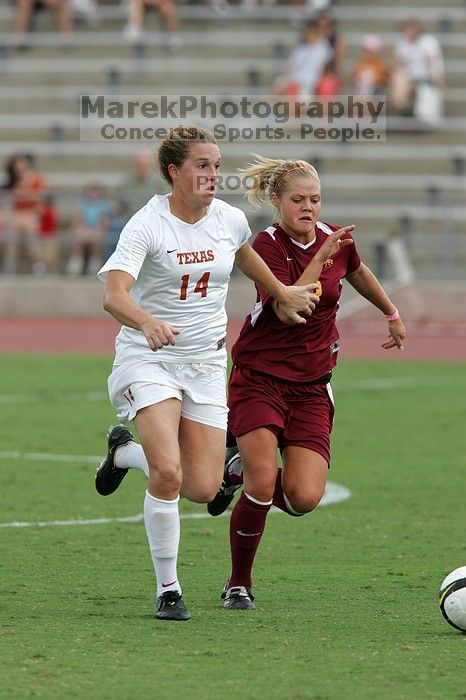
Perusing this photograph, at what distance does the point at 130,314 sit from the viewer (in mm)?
6141

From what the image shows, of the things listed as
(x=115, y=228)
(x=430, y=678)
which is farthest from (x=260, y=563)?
(x=115, y=228)

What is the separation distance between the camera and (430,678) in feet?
17.1

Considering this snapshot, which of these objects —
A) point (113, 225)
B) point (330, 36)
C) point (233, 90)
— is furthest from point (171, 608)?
point (233, 90)

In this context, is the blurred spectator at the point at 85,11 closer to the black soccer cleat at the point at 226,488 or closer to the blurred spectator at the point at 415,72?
the blurred spectator at the point at 415,72

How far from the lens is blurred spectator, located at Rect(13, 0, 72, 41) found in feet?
94.8

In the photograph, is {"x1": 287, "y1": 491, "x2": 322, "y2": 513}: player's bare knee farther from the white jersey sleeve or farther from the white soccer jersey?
the white jersey sleeve

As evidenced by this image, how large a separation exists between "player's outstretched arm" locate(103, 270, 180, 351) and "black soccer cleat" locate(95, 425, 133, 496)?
1187mm

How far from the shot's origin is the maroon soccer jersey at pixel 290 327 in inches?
275

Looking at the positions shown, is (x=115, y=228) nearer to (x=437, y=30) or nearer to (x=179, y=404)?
(x=437, y=30)

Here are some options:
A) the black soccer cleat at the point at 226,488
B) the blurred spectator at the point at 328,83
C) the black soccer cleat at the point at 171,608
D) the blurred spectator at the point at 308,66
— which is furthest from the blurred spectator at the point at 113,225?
the black soccer cleat at the point at 171,608

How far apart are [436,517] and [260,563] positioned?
1838mm

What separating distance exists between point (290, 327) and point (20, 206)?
17343mm

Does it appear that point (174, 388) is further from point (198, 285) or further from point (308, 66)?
point (308, 66)

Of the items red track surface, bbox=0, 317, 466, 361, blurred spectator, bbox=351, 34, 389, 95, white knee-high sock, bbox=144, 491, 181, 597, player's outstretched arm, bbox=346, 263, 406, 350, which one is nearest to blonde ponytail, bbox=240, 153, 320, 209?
player's outstretched arm, bbox=346, 263, 406, 350
